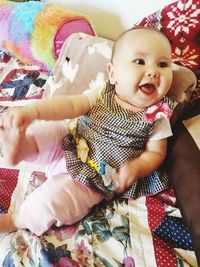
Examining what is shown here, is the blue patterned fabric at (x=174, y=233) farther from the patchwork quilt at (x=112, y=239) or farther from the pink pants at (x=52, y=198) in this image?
the pink pants at (x=52, y=198)

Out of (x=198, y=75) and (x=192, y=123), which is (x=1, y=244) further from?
A: (x=198, y=75)

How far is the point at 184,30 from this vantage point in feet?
3.07

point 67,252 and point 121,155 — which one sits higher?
point 121,155

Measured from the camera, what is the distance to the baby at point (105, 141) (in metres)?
0.75

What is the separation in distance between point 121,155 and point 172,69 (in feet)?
0.77

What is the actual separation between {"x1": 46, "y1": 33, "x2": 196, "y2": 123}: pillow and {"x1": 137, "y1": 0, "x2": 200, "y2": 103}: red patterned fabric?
0.17m

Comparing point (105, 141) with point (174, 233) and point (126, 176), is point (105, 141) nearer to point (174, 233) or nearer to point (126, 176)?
point (126, 176)

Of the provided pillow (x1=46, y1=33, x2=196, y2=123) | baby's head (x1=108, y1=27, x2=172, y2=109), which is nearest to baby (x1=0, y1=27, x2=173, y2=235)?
baby's head (x1=108, y1=27, x2=172, y2=109)

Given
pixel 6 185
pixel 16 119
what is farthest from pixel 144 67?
pixel 6 185

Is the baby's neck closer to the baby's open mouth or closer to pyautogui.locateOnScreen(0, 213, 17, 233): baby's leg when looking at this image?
the baby's open mouth

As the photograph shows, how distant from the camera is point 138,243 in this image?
0.72 m

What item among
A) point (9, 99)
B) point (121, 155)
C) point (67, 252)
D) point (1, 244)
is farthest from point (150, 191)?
point (9, 99)

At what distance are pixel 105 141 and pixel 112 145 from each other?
0.02 m

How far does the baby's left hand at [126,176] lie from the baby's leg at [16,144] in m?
0.20
